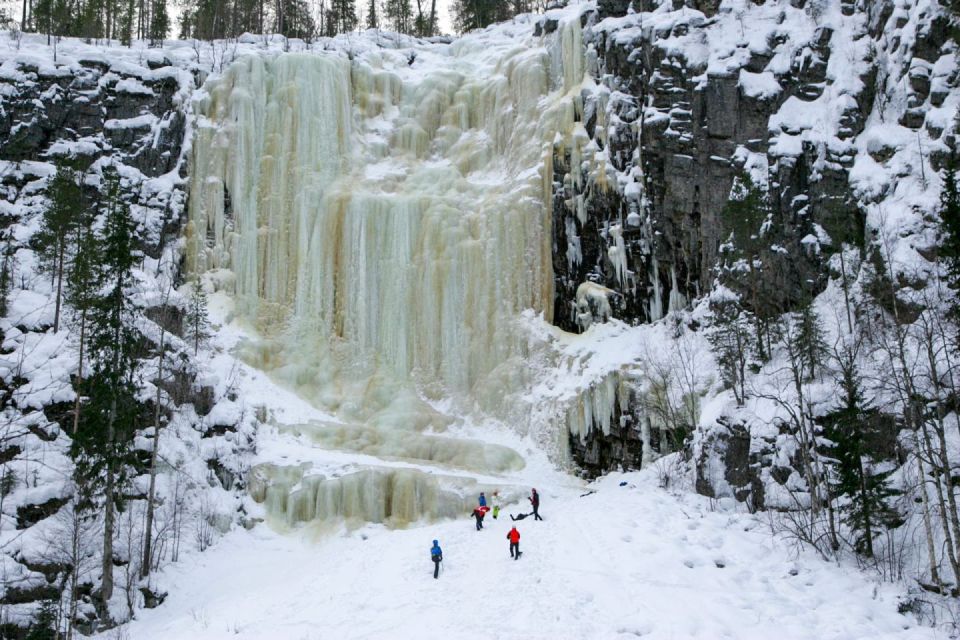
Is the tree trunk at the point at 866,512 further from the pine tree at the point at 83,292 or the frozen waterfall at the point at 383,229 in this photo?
the pine tree at the point at 83,292

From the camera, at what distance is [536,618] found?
43.2 feet

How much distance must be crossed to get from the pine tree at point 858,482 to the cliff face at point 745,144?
728 cm

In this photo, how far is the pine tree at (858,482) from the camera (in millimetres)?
14961

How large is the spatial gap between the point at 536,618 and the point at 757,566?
5.30 meters

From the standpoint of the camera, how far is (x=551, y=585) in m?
14.6

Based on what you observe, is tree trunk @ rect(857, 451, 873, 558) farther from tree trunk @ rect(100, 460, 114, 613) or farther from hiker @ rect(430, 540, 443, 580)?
tree trunk @ rect(100, 460, 114, 613)

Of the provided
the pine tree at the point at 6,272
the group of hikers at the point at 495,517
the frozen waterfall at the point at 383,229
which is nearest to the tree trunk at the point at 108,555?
the frozen waterfall at the point at 383,229

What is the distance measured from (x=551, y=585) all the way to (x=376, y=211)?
822 inches

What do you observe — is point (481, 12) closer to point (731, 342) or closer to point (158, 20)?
point (158, 20)

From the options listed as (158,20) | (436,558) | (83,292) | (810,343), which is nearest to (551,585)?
(436,558)

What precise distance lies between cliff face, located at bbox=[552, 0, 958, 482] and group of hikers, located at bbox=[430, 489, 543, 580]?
20.2ft

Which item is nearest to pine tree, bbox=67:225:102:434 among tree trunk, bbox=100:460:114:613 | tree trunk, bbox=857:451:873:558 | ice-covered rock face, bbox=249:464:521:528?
tree trunk, bbox=100:460:114:613

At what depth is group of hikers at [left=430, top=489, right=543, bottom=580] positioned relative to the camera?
54.1 ft

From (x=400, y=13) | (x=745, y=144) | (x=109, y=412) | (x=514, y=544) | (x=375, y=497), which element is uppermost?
(x=400, y=13)
